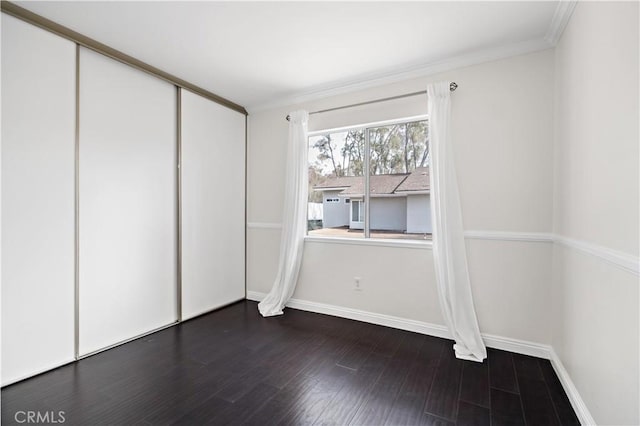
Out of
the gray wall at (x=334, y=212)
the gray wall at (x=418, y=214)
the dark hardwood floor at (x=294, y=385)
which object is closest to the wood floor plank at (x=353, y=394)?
the dark hardwood floor at (x=294, y=385)

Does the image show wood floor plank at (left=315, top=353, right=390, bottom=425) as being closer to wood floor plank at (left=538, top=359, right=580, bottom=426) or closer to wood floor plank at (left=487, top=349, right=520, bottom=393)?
wood floor plank at (left=487, top=349, right=520, bottom=393)

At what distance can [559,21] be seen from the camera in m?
2.04

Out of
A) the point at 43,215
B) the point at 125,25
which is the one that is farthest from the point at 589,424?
the point at 125,25

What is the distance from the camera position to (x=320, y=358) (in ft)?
7.76

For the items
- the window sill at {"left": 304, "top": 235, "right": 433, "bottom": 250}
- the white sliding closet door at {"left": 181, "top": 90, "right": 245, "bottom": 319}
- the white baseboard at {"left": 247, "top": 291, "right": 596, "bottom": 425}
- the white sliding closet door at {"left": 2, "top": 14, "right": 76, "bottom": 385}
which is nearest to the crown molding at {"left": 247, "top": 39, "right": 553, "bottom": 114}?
the white sliding closet door at {"left": 181, "top": 90, "right": 245, "bottom": 319}

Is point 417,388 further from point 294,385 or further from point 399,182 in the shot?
point 399,182

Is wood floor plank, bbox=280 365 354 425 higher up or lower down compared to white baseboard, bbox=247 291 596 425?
lower down

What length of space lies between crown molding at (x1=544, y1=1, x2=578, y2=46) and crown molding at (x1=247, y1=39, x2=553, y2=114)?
0.05 metres

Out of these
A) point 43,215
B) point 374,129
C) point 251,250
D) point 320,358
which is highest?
point 374,129

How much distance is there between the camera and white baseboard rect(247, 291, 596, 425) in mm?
1751

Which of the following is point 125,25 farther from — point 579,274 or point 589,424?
point 589,424

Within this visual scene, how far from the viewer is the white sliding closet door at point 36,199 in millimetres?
1933

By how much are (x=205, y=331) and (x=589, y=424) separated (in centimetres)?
285

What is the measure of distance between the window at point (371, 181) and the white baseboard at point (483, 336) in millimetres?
821
